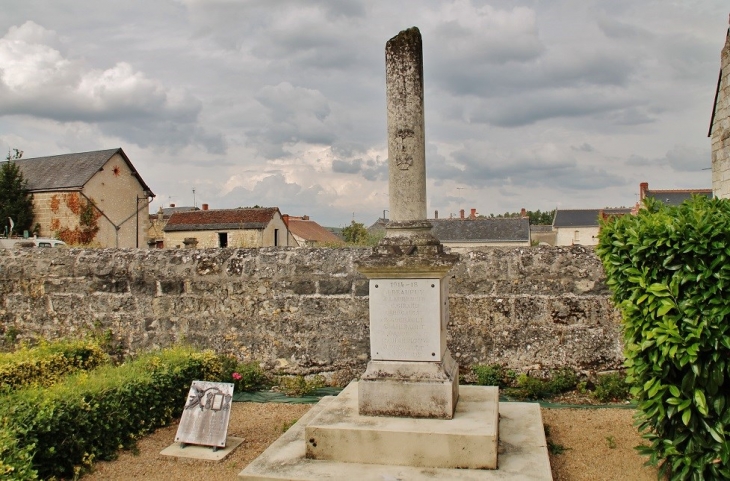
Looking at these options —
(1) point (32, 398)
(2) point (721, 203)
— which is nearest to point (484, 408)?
(2) point (721, 203)

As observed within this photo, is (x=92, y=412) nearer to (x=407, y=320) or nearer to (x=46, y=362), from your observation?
(x=46, y=362)

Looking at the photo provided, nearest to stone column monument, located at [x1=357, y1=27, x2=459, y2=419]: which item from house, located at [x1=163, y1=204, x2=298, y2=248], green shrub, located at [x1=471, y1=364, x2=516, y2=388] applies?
green shrub, located at [x1=471, y1=364, x2=516, y2=388]

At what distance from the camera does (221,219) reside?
110 ft

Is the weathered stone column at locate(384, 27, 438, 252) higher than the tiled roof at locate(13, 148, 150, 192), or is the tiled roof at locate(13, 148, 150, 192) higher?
the tiled roof at locate(13, 148, 150, 192)

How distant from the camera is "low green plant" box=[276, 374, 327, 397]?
759 cm

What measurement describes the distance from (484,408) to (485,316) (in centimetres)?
236

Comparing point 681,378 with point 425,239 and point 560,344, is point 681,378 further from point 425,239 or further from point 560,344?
point 560,344

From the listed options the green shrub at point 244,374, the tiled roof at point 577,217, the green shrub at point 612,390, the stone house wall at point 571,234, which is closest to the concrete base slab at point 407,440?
the green shrub at point 612,390

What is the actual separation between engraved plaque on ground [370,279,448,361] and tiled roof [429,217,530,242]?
41322 millimetres

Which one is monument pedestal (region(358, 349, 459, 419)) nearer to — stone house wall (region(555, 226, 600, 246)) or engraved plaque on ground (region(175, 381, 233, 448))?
engraved plaque on ground (region(175, 381, 233, 448))

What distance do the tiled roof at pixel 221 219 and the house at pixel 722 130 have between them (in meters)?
23.4

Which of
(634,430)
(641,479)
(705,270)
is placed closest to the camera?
(705,270)

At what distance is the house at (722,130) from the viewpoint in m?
11.7

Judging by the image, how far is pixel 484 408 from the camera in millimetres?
5285
